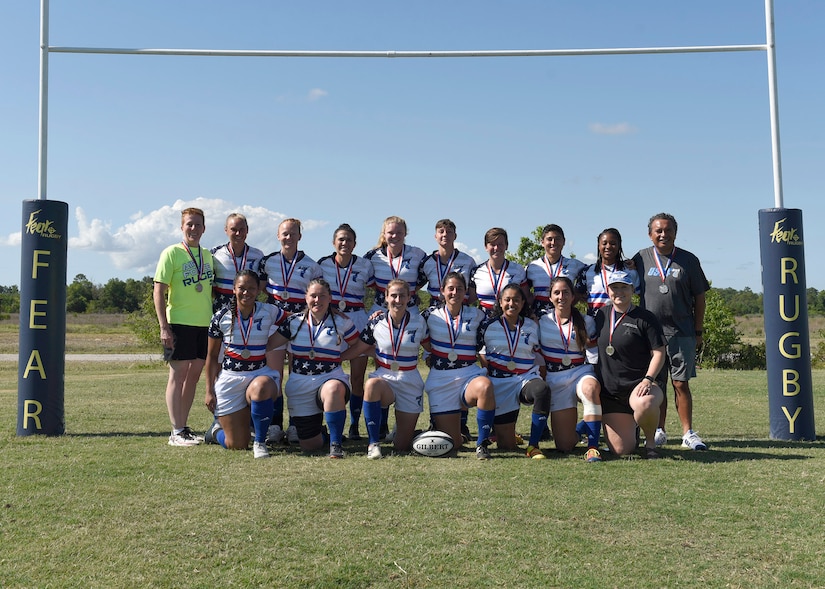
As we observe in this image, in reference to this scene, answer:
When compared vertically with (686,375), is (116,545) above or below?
below

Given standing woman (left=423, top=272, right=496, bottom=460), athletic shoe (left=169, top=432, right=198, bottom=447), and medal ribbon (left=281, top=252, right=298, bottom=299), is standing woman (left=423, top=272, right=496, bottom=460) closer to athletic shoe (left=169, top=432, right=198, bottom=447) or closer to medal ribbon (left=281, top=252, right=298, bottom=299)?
medal ribbon (left=281, top=252, right=298, bottom=299)

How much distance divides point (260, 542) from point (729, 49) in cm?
633

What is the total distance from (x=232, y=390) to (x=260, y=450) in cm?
57

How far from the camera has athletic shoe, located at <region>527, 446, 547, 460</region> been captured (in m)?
5.57

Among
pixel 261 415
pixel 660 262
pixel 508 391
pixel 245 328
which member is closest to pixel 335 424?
pixel 261 415

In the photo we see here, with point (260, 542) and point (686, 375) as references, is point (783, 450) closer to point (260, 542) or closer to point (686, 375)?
point (686, 375)

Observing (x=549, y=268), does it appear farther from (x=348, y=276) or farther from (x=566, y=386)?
(x=348, y=276)

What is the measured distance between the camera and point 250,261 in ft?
21.7

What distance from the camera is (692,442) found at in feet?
19.7

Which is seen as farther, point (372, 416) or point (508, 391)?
point (508, 391)

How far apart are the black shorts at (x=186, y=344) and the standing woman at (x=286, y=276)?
63cm

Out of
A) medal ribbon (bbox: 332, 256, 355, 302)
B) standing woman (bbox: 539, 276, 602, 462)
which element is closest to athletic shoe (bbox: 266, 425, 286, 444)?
medal ribbon (bbox: 332, 256, 355, 302)

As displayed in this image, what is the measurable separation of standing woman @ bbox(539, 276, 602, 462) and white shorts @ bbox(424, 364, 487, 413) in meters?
0.65

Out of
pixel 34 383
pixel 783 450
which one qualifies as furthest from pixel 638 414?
pixel 34 383
